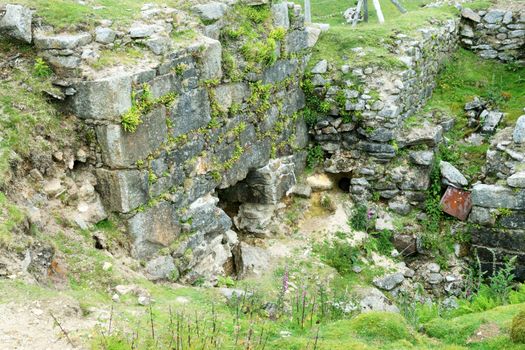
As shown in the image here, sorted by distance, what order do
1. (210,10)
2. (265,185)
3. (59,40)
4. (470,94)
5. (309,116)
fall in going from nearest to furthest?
1. (59,40)
2. (210,10)
3. (265,185)
4. (309,116)
5. (470,94)

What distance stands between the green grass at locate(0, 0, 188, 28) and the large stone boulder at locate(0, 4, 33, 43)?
10.4 inches

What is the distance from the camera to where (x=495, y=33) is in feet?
47.9

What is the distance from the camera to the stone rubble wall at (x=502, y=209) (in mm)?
10242

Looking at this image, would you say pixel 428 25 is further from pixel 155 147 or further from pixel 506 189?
pixel 155 147

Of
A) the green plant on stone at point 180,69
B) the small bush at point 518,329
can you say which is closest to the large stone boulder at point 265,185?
the green plant on stone at point 180,69

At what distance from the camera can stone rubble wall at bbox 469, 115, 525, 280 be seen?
1024 centimetres

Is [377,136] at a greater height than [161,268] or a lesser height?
greater

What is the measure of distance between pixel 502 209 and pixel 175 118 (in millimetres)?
5707

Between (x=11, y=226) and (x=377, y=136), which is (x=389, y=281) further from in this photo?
(x=11, y=226)

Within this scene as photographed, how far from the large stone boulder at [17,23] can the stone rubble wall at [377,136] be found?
5.83 meters

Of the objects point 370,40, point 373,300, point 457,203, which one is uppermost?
point 370,40

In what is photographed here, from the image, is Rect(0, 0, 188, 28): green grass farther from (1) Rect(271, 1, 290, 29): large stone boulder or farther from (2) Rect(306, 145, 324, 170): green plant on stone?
(2) Rect(306, 145, 324, 170): green plant on stone

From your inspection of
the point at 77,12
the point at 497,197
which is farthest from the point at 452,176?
the point at 77,12

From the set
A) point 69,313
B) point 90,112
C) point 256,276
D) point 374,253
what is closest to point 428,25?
point 374,253
